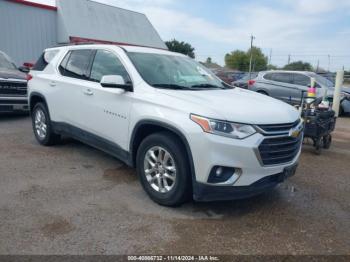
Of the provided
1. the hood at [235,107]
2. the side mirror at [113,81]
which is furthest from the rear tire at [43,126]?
the hood at [235,107]

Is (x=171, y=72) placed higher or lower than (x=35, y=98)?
higher

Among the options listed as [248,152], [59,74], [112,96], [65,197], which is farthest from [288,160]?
[59,74]

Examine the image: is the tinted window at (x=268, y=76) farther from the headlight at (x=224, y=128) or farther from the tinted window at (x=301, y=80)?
the headlight at (x=224, y=128)

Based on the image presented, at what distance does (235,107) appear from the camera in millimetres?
3557

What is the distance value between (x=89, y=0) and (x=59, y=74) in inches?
761

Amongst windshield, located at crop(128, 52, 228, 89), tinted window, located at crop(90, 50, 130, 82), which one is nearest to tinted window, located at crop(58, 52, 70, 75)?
tinted window, located at crop(90, 50, 130, 82)

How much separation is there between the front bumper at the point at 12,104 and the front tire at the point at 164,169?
230 inches

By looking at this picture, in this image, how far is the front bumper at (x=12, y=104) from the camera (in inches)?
332

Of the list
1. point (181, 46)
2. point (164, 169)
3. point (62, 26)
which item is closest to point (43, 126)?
point (164, 169)

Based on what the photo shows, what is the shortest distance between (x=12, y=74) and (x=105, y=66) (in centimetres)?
527

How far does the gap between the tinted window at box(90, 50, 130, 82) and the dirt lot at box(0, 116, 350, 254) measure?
138cm

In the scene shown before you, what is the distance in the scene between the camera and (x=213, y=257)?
294cm

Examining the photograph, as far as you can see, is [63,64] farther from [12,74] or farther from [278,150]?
[12,74]

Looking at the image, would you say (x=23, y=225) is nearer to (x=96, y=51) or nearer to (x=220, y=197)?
(x=220, y=197)
